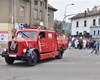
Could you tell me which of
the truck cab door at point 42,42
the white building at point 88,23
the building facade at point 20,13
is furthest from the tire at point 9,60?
the white building at point 88,23

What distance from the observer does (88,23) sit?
66.6 meters

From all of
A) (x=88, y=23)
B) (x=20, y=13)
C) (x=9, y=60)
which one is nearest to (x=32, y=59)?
(x=9, y=60)

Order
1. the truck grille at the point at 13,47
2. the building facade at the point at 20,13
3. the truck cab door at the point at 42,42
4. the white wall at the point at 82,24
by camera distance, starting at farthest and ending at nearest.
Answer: the white wall at the point at 82,24, the building facade at the point at 20,13, the truck cab door at the point at 42,42, the truck grille at the point at 13,47

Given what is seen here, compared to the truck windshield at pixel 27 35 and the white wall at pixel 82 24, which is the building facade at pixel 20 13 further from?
the white wall at pixel 82 24

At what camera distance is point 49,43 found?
597 inches

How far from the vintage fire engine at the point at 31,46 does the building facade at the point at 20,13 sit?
1322cm

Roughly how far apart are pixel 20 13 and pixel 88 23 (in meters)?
36.3

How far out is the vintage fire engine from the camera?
12.7 meters

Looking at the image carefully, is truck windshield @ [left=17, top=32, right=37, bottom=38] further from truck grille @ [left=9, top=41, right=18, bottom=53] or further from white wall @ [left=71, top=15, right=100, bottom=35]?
white wall @ [left=71, top=15, right=100, bottom=35]

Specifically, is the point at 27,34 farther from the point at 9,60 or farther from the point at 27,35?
the point at 9,60

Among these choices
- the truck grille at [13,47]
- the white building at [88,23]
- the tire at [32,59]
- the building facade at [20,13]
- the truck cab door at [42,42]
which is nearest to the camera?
the tire at [32,59]

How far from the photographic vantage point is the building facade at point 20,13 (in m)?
31.5

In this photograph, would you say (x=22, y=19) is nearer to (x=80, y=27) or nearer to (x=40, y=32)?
(x=40, y=32)

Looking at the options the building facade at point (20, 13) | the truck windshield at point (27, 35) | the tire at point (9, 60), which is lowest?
the tire at point (9, 60)
